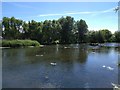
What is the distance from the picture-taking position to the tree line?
81312mm

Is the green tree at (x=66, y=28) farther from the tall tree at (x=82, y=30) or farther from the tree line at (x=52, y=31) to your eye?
the tall tree at (x=82, y=30)

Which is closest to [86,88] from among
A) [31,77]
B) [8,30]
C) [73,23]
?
[31,77]

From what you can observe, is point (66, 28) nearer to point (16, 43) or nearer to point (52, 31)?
point (52, 31)

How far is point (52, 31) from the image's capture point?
8756 centimetres

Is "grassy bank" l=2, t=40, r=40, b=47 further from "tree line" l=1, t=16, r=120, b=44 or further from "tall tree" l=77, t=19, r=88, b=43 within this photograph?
"tall tree" l=77, t=19, r=88, b=43

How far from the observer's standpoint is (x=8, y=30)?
264ft

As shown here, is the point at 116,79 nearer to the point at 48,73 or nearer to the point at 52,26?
the point at 48,73

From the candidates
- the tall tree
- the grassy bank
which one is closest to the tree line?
the tall tree

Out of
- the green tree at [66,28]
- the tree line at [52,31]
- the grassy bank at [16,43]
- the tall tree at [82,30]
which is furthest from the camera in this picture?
the tall tree at [82,30]

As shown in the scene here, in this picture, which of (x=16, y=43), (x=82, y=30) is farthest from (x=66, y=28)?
(x=16, y=43)

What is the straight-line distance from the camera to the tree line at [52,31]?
267ft

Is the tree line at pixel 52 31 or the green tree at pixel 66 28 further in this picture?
the green tree at pixel 66 28

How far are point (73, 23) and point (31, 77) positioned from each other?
79435 mm

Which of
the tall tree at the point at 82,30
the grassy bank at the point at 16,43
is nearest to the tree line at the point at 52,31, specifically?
the tall tree at the point at 82,30
